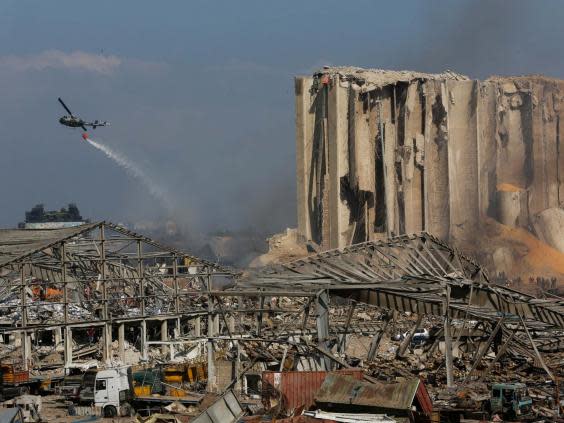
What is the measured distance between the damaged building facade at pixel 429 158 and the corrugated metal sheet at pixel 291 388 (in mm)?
58333

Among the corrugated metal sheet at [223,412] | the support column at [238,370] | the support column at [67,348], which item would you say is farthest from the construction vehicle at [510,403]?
the support column at [67,348]

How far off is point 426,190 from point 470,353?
51581 millimetres

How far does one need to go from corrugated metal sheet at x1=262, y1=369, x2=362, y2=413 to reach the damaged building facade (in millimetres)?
58333

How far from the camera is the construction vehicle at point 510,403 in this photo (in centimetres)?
3238

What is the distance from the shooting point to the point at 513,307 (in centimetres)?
4028

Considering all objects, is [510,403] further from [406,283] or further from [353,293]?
[353,293]

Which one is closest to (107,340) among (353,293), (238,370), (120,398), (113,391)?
(238,370)

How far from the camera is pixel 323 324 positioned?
121ft

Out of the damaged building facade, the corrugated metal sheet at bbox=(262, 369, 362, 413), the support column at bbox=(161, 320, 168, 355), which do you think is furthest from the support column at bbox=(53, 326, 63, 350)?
the damaged building facade

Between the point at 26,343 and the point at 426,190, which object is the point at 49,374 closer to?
the point at 26,343

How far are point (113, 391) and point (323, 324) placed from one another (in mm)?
6668

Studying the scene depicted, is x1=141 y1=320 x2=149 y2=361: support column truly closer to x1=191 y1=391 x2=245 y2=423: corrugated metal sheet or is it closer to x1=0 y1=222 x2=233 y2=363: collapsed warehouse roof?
x1=0 y1=222 x2=233 y2=363: collapsed warehouse roof

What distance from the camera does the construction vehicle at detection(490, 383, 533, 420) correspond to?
32375 millimetres

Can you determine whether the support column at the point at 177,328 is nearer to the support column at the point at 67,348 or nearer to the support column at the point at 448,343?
the support column at the point at 67,348
